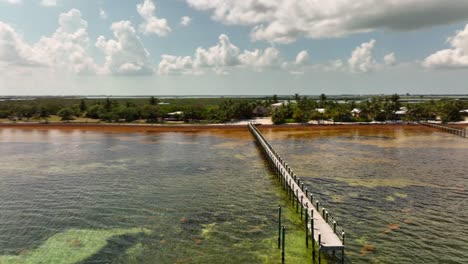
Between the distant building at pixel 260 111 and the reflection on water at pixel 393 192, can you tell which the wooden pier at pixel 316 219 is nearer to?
the reflection on water at pixel 393 192

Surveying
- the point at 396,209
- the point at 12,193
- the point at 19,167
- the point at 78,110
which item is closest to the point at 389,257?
the point at 396,209

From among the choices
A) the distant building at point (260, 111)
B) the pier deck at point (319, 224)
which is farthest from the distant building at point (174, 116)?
the pier deck at point (319, 224)

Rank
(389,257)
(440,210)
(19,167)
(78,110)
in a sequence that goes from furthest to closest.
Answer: (78,110), (19,167), (440,210), (389,257)

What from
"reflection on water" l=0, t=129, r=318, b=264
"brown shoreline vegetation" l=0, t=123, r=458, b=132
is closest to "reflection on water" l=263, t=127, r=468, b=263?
"reflection on water" l=0, t=129, r=318, b=264

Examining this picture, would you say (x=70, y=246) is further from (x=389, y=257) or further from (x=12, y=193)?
(x=389, y=257)

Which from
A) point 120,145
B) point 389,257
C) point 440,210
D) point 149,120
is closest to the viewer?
point 389,257
